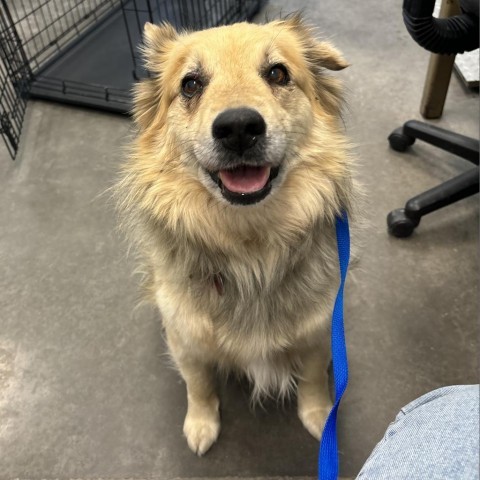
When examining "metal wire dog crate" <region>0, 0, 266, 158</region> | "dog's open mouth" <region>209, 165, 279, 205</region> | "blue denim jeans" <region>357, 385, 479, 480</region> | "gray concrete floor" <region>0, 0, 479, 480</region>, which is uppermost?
"dog's open mouth" <region>209, 165, 279, 205</region>

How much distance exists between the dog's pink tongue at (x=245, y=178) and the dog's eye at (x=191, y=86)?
25 cm

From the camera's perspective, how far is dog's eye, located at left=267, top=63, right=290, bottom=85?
116 centimetres

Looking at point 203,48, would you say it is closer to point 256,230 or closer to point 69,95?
point 256,230

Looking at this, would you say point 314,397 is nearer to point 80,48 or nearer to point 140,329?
point 140,329

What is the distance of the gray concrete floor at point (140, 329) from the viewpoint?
1428 millimetres

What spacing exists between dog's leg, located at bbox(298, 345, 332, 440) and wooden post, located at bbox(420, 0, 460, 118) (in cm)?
156

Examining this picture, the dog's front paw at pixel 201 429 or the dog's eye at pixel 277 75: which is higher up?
the dog's eye at pixel 277 75

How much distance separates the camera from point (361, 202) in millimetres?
1349

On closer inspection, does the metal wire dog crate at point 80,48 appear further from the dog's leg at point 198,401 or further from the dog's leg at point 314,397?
the dog's leg at point 314,397

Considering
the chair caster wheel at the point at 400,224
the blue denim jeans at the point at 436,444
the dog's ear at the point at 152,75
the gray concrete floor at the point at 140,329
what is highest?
the dog's ear at the point at 152,75

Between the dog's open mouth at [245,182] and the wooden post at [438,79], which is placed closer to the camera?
the dog's open mouth at [245,182]

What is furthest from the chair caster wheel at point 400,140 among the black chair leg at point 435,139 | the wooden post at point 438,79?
the wooden post at point 438,79

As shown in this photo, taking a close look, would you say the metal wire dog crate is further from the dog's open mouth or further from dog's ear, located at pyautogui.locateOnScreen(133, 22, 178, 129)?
the dog's open mouth

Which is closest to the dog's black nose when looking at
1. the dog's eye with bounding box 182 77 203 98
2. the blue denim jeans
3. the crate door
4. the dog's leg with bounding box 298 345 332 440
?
the dog's eye with bounding box 182 77 203 98
